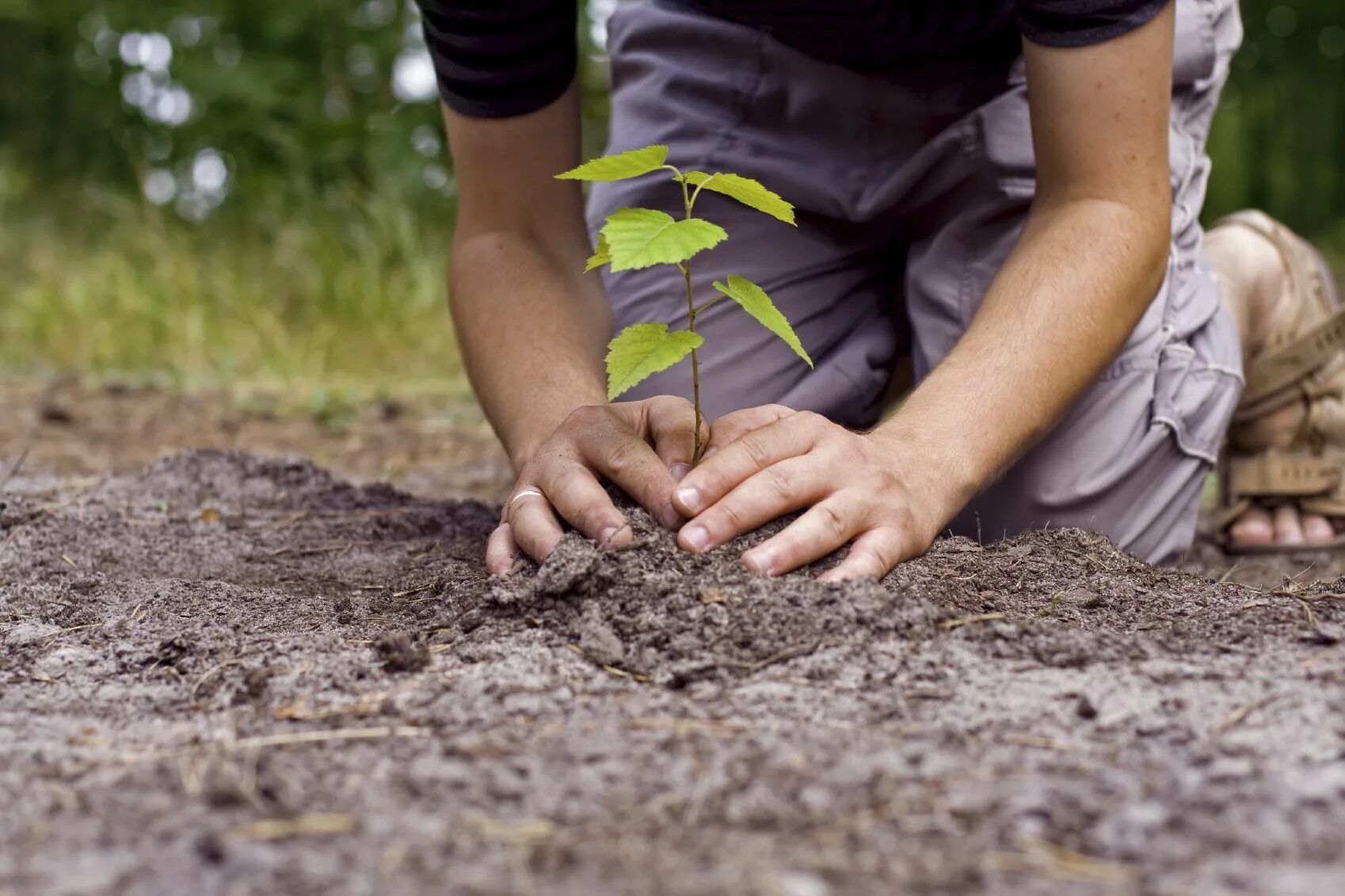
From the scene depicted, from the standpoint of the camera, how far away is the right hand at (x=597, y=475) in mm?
1602

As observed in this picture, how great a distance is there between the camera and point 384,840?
99cm

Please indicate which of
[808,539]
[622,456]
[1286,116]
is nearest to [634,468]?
[622,456]

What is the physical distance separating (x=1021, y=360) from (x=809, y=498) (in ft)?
1.44

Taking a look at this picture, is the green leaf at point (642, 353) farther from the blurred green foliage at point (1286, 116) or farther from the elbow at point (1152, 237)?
the blurred green foliage at point (1286, 116)

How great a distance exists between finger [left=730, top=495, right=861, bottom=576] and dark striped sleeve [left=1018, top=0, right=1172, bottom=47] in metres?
0.77

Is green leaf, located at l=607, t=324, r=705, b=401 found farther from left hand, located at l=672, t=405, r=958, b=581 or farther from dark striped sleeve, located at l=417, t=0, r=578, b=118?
dark striped sleeve, located at l=417, t=0, r=578, b=118

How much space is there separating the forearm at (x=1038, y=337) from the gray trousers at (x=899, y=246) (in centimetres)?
29

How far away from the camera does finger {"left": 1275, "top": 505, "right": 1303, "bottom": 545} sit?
2.60 meters

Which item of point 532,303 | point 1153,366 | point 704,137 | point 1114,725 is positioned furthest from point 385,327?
point 1114,725

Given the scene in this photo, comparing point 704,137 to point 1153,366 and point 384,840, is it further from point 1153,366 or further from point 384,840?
point 384,840

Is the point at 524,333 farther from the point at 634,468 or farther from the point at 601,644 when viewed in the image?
the point at 601,644

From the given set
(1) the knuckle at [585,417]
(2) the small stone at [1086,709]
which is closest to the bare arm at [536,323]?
(1) the knuckle at [585,417]

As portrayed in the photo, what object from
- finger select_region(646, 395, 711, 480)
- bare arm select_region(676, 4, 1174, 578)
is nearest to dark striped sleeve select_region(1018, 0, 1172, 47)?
bare arm select_region(676, 4, 1174, 578)

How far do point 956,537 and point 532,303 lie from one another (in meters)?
0.82
